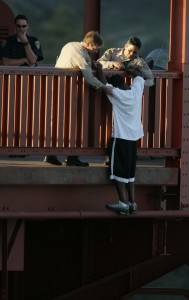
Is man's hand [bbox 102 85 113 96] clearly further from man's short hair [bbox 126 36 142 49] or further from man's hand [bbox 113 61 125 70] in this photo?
man's short hair [bbox 126 36 142 49]

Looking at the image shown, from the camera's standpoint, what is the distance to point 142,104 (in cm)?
1282

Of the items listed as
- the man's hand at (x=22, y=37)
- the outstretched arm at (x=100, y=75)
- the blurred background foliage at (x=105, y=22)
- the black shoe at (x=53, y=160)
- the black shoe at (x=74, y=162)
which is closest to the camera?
the outstretched arm at (x=100, y=75)

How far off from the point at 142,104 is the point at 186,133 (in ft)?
1.85

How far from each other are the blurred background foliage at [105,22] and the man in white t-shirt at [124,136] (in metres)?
6.97

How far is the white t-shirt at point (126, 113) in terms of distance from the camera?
40.5ft

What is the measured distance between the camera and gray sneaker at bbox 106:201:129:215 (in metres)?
12.4

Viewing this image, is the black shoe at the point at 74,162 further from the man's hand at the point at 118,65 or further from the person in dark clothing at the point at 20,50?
the man's hand at the point at 118,65

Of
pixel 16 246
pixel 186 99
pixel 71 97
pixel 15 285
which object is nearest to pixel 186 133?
pixel 186 99

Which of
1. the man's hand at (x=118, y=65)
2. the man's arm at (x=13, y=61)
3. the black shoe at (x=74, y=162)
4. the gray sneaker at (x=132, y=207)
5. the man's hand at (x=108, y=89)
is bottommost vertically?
the gray sneaker at (x=132, y=207)

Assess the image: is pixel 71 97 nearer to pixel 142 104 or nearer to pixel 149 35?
pixel 142 104

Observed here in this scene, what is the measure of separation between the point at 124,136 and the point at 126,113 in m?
0.24

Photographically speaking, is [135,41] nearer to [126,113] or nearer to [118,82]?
[118,82]

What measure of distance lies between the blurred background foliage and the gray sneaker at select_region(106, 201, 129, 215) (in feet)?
24.0

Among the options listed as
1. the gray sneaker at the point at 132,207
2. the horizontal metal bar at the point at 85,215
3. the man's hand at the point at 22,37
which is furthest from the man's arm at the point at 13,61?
the gray sneaker at the point at 132,207
